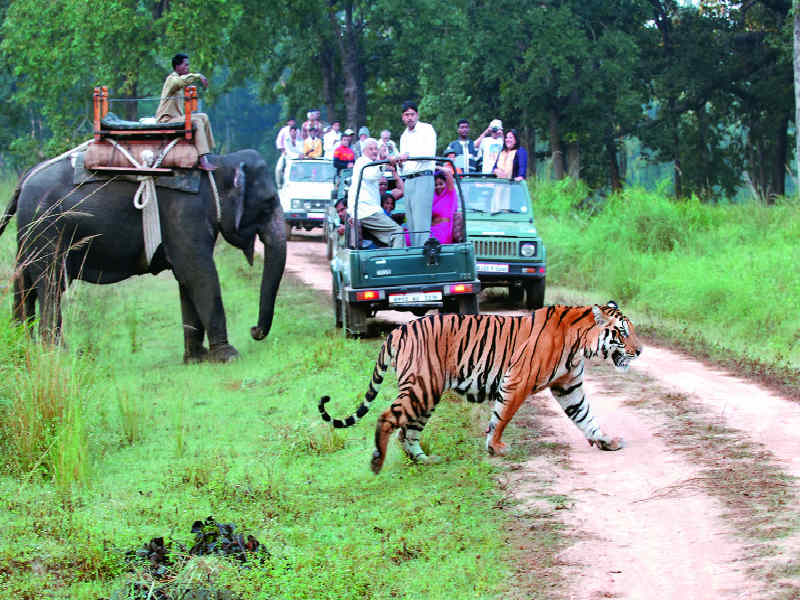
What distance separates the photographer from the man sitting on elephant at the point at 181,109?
13.9 meters

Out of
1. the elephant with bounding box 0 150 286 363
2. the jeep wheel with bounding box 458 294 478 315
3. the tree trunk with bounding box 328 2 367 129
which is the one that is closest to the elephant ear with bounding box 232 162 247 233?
the elephant with bounding box 0 150 286 363

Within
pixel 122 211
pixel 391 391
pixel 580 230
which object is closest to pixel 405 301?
pixel 391 391

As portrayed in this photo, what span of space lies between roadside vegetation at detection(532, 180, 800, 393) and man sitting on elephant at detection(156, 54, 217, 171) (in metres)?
5.94

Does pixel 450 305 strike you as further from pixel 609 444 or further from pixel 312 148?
pixel 312 148

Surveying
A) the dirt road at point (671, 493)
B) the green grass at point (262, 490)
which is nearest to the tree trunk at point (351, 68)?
the green grass at point (262, 490)

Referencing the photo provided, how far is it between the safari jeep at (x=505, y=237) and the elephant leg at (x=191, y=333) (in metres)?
3.90

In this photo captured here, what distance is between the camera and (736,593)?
236 inches

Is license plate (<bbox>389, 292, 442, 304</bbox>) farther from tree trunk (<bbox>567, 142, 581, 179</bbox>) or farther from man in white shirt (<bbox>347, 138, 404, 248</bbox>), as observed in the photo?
tree trunk (<bbox>567, 142, 581, 179</bbox>)

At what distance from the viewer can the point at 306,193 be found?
87.0 feet

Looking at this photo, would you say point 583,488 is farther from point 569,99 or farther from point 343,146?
point 569,99

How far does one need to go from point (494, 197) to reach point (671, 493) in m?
9.82

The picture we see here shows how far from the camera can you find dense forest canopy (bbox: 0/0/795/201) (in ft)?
99.0

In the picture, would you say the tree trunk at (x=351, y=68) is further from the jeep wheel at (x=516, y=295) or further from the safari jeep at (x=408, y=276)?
the safari jeep at (x=408, y=276)

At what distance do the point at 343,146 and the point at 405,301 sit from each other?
1072 centimetres
